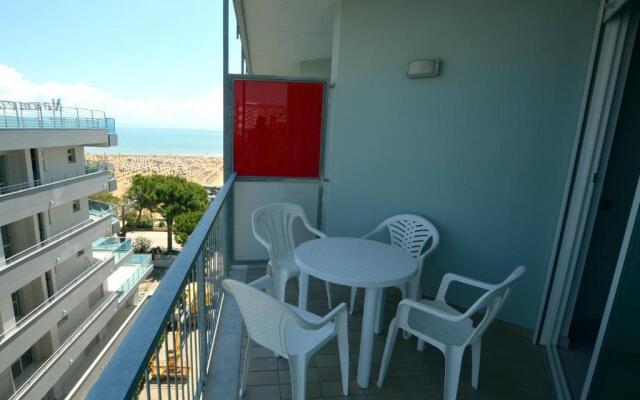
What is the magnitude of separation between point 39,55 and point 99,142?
38.5m

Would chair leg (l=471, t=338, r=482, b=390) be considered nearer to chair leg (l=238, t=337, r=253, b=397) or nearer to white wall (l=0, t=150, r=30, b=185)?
chair leg (l=238, t=337, r=253, b=397)

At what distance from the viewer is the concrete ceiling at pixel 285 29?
3.64 meters

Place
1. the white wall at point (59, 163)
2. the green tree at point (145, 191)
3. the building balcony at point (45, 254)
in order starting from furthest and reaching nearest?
1. the green tree at point (145, 191)
2. the white wall at point (59, 163)
3. the building balcony at point (45, 254)

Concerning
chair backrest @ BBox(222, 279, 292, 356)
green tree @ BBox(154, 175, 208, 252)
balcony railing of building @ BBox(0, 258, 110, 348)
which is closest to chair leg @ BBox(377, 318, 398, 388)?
chair backrest @ BBox(222, 279, 292, 356)

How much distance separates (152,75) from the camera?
5062 cm

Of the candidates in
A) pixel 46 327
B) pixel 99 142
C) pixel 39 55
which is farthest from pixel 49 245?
pixel 39 55

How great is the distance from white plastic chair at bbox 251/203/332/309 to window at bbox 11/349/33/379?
1097 cm

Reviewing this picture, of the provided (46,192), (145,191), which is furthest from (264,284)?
(145,191)

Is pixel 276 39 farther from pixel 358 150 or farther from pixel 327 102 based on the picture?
pixel 358 150

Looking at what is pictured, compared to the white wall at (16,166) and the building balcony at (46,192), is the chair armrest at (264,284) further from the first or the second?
the white wall at (16,166)

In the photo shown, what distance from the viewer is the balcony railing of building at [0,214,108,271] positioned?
8370 millimetres

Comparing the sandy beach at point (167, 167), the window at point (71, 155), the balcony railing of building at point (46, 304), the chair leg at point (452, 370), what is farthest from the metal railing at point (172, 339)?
the sandy beach at point (167, 167)

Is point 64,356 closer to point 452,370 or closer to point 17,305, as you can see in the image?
point 17,305

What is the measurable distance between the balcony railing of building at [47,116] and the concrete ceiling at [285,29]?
6.26m
